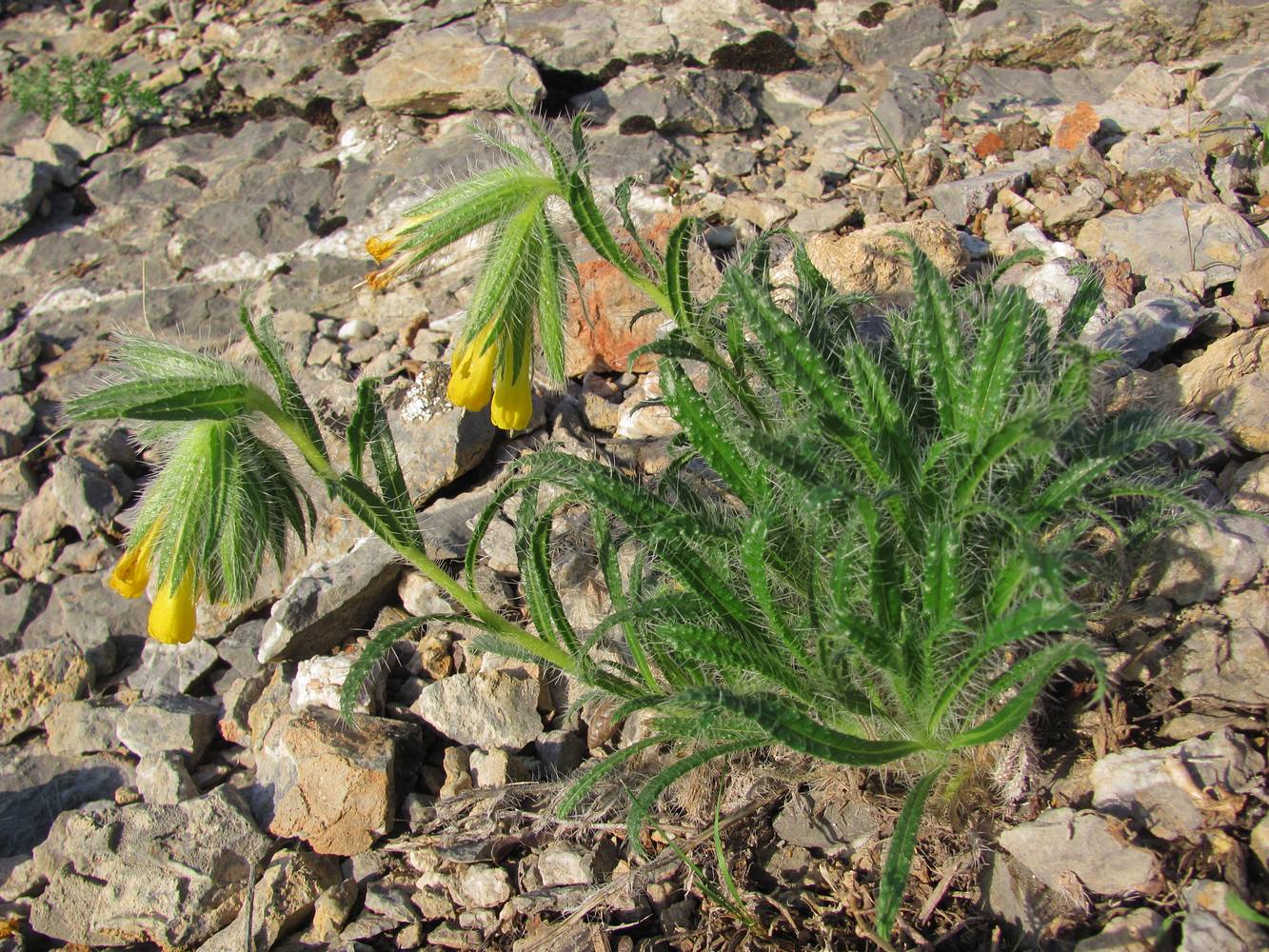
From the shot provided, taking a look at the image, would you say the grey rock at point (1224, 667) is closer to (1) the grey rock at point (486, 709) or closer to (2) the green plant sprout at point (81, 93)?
(1) the grey rock at point (486, 709)

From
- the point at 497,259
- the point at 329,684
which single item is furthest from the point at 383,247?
the point at 329,684

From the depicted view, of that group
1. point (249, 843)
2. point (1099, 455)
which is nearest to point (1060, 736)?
point (1099, 455)

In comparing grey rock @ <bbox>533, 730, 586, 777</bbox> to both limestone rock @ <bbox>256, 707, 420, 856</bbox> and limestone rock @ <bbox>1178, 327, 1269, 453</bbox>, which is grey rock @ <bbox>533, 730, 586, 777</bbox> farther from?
limestone rock @ <bbox>1178, 327, 1269, 453</bbox>

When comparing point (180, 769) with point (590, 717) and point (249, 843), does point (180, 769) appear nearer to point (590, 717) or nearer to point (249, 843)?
point (249, 843)

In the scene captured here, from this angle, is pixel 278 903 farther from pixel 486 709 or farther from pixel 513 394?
pixel 513 394

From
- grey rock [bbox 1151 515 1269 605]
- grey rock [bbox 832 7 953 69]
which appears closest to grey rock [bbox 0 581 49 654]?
grey rock [bbox 1151 515 1269 605]

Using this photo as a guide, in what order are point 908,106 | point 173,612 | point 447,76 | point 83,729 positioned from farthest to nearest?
point 447,76
point 908,106
point 83,729
point 173,612
